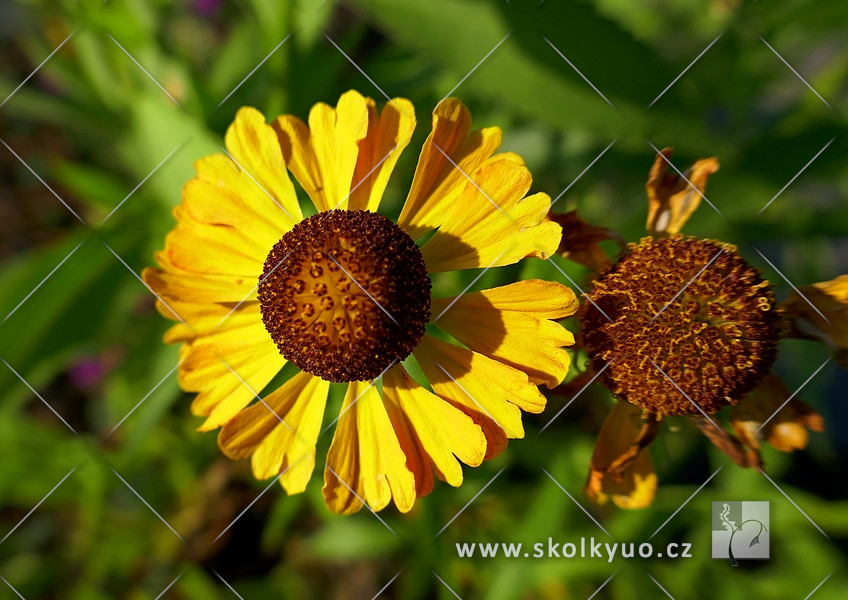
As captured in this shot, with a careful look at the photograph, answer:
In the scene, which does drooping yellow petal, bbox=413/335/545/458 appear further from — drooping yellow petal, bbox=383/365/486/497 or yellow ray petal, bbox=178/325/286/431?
yellow ray petal, bbox=178/325/286/431

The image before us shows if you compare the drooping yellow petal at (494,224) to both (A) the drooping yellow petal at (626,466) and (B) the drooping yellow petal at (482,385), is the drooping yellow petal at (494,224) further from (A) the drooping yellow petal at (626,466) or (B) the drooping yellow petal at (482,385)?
(A) the drooping yellow petal at (626,466)

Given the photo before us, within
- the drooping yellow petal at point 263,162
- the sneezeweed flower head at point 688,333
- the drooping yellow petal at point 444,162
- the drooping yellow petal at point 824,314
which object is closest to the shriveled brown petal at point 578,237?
the sneezeweed flower head at point 688,333

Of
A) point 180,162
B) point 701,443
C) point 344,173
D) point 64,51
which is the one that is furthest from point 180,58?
point 701,443

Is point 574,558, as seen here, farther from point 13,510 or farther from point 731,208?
point 13,510

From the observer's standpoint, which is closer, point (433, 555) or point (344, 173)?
point (344, 173)

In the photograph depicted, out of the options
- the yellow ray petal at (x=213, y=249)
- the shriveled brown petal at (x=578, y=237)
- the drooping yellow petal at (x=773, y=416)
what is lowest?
the drooping yellow petal at (x=773, y=416)

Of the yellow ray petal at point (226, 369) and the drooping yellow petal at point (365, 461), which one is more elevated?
the yellow ray petal at point (226, 369)

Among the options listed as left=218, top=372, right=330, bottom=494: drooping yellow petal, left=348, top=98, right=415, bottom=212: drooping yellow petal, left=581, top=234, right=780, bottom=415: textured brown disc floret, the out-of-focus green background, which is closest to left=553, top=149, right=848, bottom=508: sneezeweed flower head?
left=581, top=234, right=780, bottom=415: textured brown disc floret

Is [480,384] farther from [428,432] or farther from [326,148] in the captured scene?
[326,148]
